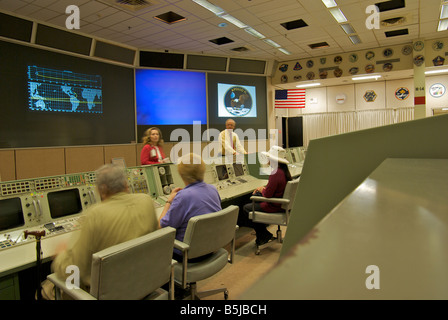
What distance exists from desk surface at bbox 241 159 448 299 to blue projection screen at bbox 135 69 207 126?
6.86 meters

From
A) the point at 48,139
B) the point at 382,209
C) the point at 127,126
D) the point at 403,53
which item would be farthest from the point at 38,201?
the point at 403,53

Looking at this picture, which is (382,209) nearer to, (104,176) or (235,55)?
(104,176)

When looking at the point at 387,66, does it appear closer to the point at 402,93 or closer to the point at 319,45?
the point at 402,93

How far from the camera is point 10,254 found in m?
1.77

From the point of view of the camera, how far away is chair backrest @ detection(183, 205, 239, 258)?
6.52ft

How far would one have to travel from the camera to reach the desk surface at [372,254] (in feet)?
0.69

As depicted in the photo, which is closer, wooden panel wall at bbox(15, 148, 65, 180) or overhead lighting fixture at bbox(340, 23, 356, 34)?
wooden panel wall at bbox(15, 148, 65, 180)

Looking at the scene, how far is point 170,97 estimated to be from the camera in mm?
7301

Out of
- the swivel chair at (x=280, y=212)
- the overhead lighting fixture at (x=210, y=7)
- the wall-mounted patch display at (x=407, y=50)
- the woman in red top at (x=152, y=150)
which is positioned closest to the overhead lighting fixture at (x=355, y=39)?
the wall-mounted patch display at (x=407, y=50)

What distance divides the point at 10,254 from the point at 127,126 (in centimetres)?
508

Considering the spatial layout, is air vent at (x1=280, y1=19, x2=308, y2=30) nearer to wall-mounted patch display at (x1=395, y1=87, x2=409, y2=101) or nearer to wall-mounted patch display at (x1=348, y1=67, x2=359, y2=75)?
wall-mounted patch display at (x1=348, y1=67, x2=359, y2=75)

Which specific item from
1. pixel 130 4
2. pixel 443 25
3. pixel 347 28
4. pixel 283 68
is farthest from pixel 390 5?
pixel 130 4

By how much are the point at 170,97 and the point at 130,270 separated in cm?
623

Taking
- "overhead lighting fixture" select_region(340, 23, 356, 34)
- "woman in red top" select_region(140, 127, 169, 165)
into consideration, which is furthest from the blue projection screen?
"overhead lighting fixture" select_region(340, 23, 356, 34)
